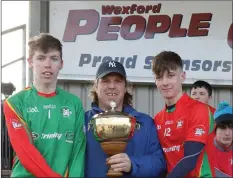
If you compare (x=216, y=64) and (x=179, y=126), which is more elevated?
(x=216, y=64)

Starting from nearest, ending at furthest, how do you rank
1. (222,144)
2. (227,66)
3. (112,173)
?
(112,173) → (222,144) → (227,66)

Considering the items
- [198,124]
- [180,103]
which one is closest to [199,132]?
[198,124]

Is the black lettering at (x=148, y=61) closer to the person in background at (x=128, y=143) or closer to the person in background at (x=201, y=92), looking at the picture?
the person in background at (x=201, y=92)

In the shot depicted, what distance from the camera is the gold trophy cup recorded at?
11.3ft

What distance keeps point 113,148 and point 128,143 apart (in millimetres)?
249

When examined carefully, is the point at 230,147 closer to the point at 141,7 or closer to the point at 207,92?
the point at 207,92

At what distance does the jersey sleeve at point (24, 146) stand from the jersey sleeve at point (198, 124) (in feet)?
2.91

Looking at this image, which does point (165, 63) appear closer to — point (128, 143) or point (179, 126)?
point (179, 126)

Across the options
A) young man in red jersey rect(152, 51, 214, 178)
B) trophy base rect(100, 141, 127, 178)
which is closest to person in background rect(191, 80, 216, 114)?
young man in red jersey rect(152, 51, 214, 178)

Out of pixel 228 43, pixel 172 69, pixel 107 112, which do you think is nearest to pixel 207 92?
pixel 228 43

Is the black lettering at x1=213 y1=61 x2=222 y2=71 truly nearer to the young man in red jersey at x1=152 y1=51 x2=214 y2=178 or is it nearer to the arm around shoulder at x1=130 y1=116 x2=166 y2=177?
the young man in red jersey at x1=152 y1=51 x2=214 y2=178

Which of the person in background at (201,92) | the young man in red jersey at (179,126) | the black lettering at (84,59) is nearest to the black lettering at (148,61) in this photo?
the black lettering at (84,59)

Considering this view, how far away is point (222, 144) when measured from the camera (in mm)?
4273

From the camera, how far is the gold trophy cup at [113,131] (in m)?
3.45
